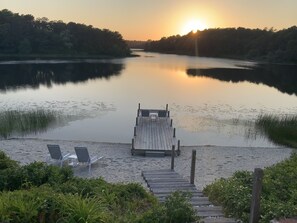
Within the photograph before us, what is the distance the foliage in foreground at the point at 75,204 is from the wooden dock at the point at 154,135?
24.2ft

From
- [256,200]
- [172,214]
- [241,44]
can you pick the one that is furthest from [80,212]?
[241,44]

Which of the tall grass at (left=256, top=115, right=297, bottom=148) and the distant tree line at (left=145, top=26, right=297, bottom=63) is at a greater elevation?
the distant tree line at (left=145, top=26, right=297, bottom=63)

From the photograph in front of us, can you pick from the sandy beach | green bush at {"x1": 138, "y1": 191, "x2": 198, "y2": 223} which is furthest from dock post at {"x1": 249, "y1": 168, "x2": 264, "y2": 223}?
the sandy beach

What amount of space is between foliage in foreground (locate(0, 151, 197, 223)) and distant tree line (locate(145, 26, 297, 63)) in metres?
98.3

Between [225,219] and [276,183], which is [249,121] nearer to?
[276,183]

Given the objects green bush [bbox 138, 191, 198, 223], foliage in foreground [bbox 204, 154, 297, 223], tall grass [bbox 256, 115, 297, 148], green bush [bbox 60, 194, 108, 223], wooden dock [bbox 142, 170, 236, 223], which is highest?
green bush [bbox 60, 194, 108, 223]

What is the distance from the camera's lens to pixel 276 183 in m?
7.88

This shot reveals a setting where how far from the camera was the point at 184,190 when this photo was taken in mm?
9266

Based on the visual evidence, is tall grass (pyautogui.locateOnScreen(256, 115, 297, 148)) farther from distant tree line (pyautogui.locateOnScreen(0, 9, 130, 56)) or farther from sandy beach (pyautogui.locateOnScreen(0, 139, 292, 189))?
distant tree line (pyautogui.locateOnScreen(0, 9, 130, 56))

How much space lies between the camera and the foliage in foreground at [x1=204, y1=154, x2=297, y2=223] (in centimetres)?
608

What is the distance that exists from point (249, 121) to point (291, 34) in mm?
84603

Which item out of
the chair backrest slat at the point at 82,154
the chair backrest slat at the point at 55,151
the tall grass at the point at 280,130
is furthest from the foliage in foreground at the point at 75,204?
the tall grass at the point at 280,130

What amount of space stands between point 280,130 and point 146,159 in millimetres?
11677

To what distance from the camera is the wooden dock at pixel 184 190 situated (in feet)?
21.6
